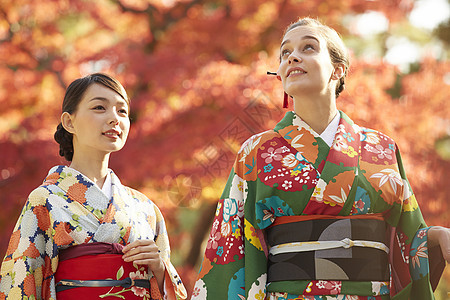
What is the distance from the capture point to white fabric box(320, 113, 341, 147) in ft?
7.42

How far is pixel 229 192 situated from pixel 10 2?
495 centimetres

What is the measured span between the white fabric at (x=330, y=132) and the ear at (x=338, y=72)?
192 mm

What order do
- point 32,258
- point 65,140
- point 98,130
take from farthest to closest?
point 65,140
point 98,130
point 32,258

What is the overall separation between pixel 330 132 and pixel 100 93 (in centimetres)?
100

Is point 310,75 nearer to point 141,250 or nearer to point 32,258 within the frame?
point 141,250

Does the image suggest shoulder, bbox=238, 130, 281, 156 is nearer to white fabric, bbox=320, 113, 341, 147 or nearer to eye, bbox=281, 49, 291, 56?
white fabric, bbox=320, 113, 341, 147

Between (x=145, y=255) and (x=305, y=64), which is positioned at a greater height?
(x=305, y=64)

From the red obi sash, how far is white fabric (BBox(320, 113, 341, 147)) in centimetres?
93

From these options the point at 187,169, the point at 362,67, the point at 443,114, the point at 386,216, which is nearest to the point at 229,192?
the point at 386,216

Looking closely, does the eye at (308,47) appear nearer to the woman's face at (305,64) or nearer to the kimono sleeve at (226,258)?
the woman's face at (305,64)

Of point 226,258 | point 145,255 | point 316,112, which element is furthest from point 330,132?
point 145,255

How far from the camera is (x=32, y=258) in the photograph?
218 cm

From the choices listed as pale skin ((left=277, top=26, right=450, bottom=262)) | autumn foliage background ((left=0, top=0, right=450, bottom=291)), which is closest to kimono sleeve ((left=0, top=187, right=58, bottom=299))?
pale skin ((left=277, top=26, right=450, bottom=262))

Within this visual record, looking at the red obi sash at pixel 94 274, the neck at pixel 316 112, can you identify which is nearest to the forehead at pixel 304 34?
the neck at pixel 316 112
